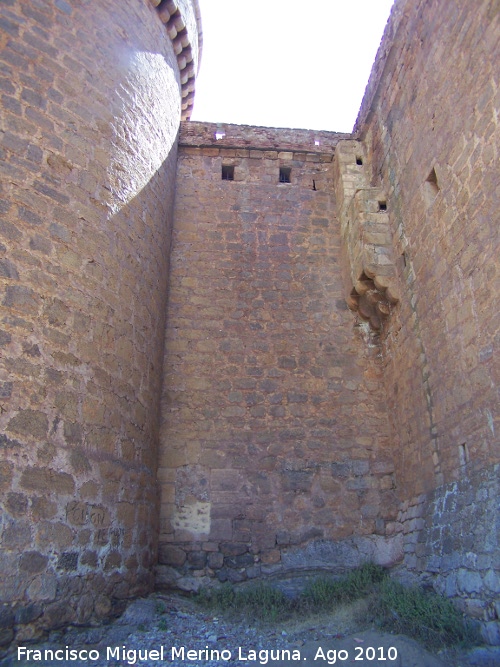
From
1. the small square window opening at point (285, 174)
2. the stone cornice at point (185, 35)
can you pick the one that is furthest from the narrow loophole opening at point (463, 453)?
the stone cornice at point (185, 35)

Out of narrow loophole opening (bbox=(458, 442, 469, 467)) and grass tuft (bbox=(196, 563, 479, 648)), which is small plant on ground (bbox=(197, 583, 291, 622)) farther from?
narrow loophole opening (bbox=(458, 442, 469, 467))

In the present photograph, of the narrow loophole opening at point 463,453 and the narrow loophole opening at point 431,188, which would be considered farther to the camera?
the narrow loophole opening at point 431,188

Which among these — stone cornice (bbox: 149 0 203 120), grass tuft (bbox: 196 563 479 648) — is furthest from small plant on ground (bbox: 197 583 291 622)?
stone cornice (bbox: 149 0 203 120)

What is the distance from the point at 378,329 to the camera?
6.63 m

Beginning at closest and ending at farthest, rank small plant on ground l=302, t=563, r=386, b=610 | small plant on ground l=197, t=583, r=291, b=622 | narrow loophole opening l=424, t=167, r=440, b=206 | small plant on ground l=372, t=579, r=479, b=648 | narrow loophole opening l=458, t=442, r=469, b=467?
small plant on ground l=372, t=579, r=479, b=648
narrow loophole opening l=458, t=442, r=469, b=467
small plant on ground l=197, t=583, r=291, b=622
small plant on ground l=302, t=563, r=386, b=610
narrow loophole opening l=424, t=167, r=440, b=206

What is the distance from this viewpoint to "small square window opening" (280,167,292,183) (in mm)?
7785

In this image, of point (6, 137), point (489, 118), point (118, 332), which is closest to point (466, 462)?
point (489, 118)

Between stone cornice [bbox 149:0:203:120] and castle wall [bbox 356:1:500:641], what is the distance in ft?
8.50

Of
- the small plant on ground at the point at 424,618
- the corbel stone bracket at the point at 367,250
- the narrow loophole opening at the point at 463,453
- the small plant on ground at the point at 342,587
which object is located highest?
the corbel stone bracket at the point at 367,250

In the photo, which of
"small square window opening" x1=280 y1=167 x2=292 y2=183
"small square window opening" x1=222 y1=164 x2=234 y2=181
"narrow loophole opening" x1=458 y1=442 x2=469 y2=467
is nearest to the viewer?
"narrow loophole opening" x1=458 y1=442 x2=469 y2=467

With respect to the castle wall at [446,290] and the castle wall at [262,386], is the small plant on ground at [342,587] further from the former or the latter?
the castle wall at [446,290]

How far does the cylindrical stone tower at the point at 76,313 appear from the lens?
361 centimetres

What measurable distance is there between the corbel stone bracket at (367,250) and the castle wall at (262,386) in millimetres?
222

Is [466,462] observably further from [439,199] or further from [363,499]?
[439,199]
